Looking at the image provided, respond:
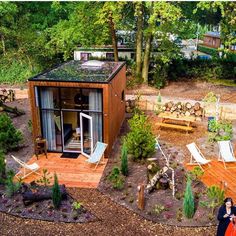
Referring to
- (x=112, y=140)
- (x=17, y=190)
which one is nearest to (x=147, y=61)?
(x=112, y=140)

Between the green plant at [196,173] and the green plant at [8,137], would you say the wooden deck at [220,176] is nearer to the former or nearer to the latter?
the green plant at [196,173]

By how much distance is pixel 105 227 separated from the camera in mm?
8695

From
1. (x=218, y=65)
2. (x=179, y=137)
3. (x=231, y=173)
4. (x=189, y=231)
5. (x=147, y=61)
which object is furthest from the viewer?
(x=218, y=65)

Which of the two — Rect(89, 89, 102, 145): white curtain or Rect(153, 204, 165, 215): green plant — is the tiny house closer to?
Rect(89, 89, 102, 145): white curtain

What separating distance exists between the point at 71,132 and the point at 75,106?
161 cm

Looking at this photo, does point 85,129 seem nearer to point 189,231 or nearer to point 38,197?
point 38,197

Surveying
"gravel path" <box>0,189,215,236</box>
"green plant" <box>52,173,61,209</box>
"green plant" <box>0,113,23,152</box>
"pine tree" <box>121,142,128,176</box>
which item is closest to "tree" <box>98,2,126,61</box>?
"green plant" <box>0,113,23,152</box>

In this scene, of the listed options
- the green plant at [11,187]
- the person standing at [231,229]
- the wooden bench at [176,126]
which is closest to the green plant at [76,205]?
the green plant at [11,187]

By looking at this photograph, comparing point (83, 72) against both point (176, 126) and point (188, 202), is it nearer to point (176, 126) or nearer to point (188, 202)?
point (176, 126)

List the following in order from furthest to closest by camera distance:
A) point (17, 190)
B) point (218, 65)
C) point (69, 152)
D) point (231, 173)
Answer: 1. point (218, 65)
2. point (69, 152)
3. point (231, 173)
4. point (17, 190)

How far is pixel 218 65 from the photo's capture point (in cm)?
2592

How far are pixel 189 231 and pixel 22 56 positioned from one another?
70.7 feet

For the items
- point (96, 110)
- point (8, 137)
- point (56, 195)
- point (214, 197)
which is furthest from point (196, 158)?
point (8, 137)

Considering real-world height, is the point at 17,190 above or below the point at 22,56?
below
